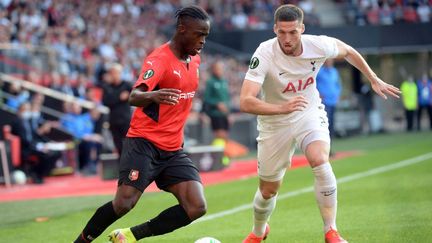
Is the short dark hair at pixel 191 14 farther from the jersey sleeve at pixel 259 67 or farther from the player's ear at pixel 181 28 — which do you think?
the jersey sleeve at pixel 259 67

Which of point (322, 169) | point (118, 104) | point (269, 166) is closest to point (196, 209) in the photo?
point (269, 166)

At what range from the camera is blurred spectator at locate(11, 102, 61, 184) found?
64.0 feet

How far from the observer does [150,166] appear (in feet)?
27.6

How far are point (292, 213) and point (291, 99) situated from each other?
371cm

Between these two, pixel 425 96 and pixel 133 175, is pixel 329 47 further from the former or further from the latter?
pixel 425 96

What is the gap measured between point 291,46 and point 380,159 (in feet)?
40.0


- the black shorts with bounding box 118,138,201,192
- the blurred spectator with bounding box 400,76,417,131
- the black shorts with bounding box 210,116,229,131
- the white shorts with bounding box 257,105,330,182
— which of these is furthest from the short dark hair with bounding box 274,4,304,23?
the blurred spectator with bounding box 400,76,417,131

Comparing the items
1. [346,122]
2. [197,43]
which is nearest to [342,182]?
[197,43]

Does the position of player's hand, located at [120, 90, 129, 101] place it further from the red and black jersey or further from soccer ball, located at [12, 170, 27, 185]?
the red and black jersey

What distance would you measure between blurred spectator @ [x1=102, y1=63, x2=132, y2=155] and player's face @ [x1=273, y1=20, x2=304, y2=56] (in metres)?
8.77

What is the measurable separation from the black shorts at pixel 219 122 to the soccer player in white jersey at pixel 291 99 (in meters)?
12.1

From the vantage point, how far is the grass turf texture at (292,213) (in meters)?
10.0

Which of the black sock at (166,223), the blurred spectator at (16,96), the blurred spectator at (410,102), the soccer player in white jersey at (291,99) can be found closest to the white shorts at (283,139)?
the soccer player in white jersey at (291,99)

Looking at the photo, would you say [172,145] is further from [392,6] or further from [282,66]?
[392,6]
